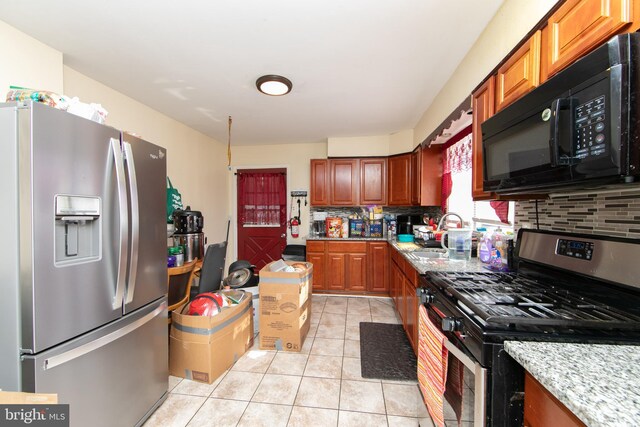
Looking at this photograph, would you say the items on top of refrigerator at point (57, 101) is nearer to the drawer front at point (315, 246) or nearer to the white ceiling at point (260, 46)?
the white ceiling at point (260, 46)

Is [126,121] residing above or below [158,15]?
below

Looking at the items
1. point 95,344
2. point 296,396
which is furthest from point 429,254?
point 95,344

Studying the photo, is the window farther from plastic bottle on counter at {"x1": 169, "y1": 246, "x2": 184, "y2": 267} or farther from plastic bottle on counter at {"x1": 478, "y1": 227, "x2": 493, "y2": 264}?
plastic bottle on counter at {"x1": 169, "y1": 246, "x2": 184, "y2": 267}

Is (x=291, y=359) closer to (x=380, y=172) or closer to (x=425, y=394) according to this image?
(x=425, y=394)

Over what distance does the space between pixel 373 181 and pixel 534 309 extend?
3279mm

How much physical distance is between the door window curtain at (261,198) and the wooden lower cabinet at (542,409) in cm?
408

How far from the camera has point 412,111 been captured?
3074mm

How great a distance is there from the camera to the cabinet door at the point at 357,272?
3.86 m

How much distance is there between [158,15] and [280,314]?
2.37 meters

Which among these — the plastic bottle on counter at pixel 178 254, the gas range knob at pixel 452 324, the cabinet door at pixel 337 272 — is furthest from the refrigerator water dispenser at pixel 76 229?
the cabinet door at pixel 337 272

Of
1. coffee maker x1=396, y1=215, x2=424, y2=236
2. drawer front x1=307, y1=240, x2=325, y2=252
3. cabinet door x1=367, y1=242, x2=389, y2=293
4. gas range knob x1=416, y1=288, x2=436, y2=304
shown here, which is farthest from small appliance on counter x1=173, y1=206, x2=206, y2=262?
coffee maker x1=396, y1=215, x2=424, y2=236

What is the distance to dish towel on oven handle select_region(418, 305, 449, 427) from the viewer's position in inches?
43.1

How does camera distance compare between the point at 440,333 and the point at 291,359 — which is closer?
the point at 440,333

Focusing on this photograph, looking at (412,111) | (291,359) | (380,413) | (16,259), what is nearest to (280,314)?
(291,359)
